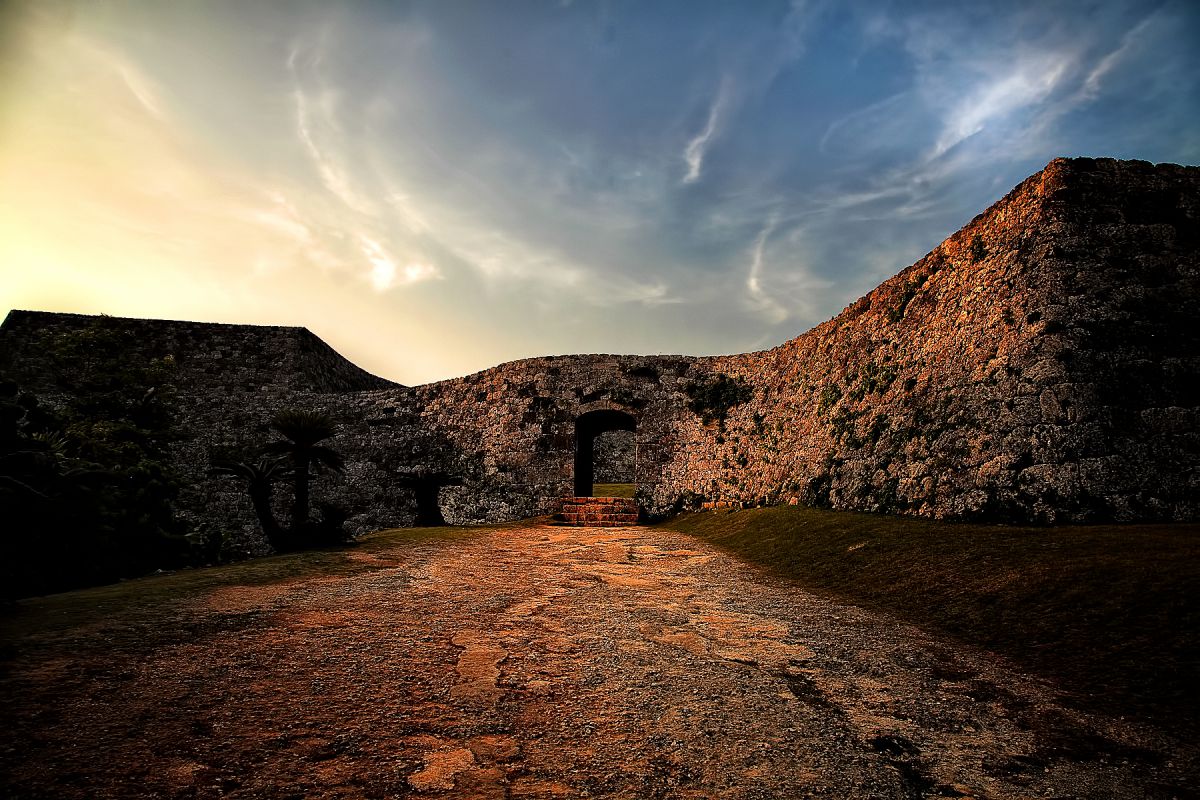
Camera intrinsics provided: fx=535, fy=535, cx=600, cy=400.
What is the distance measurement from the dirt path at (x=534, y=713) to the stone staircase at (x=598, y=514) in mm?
9422

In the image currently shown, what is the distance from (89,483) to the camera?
6016 millimetres

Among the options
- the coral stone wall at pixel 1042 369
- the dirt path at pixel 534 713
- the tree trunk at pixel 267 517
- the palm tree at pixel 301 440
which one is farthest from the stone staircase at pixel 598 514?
the dirt path at pixel 534 713

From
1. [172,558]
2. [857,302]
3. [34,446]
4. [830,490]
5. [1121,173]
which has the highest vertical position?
[1121,173]

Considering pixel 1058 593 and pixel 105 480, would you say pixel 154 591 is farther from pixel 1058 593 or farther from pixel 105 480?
pixel 1058 593

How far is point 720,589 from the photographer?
5980 mm

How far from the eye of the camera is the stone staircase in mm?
14172

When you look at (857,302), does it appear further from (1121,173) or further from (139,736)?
(139,736)

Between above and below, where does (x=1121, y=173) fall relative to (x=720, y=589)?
above

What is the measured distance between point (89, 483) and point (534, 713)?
248 inches

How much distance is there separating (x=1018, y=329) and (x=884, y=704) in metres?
6.38

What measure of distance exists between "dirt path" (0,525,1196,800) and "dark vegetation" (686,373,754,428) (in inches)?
410

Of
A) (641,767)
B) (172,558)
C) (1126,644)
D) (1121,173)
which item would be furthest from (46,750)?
(1121,173)

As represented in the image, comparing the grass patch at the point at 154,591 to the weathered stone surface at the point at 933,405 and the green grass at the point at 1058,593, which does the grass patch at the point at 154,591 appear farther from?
the weathered stone surface at the point at 933,405

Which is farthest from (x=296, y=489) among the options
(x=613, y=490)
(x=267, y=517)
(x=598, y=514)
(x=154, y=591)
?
(x=613, y=490)
